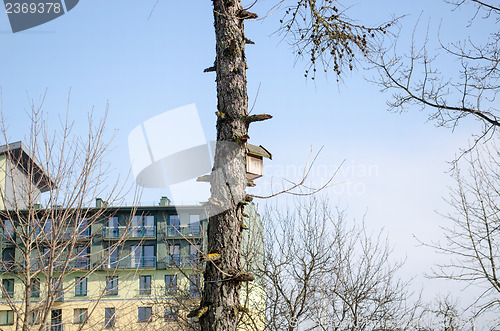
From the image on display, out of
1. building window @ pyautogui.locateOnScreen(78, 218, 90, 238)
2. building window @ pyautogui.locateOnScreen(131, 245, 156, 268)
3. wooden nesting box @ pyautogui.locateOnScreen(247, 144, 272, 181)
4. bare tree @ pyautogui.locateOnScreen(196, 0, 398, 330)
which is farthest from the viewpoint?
building window @ pyautogui.locateOnScreen(131, 245, 156, 268)

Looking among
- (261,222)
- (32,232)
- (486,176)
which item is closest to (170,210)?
(261,222)

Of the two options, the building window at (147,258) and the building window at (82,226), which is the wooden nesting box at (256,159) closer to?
the building window at (82,226)

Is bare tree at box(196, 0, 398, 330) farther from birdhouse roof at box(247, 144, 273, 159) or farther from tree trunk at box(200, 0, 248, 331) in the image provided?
birdhouse roof at box(247, 144, 273, 159)

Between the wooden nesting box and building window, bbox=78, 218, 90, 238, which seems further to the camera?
building window, bbox=78, 218, 90, 238

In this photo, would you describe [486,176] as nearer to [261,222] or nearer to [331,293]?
[331,293]

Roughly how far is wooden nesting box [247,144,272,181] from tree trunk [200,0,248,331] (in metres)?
1.08

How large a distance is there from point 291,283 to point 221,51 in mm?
8480

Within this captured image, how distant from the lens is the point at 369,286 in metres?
12.7

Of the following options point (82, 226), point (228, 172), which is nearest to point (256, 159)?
point (228, 172)

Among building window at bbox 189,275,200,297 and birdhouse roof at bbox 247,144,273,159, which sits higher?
birdhouse roof at bbox 247,144,273,159

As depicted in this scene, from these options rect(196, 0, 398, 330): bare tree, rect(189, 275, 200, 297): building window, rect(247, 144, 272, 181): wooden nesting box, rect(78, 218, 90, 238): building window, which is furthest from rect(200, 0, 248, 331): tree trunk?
rect(189, 275, 200, 297): building window

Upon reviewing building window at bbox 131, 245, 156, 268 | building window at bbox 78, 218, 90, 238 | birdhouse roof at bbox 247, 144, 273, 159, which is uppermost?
building window at bbox 131, 245, 156, 268

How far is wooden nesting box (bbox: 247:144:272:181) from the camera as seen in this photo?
5.08m

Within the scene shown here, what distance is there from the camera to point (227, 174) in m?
3.89
